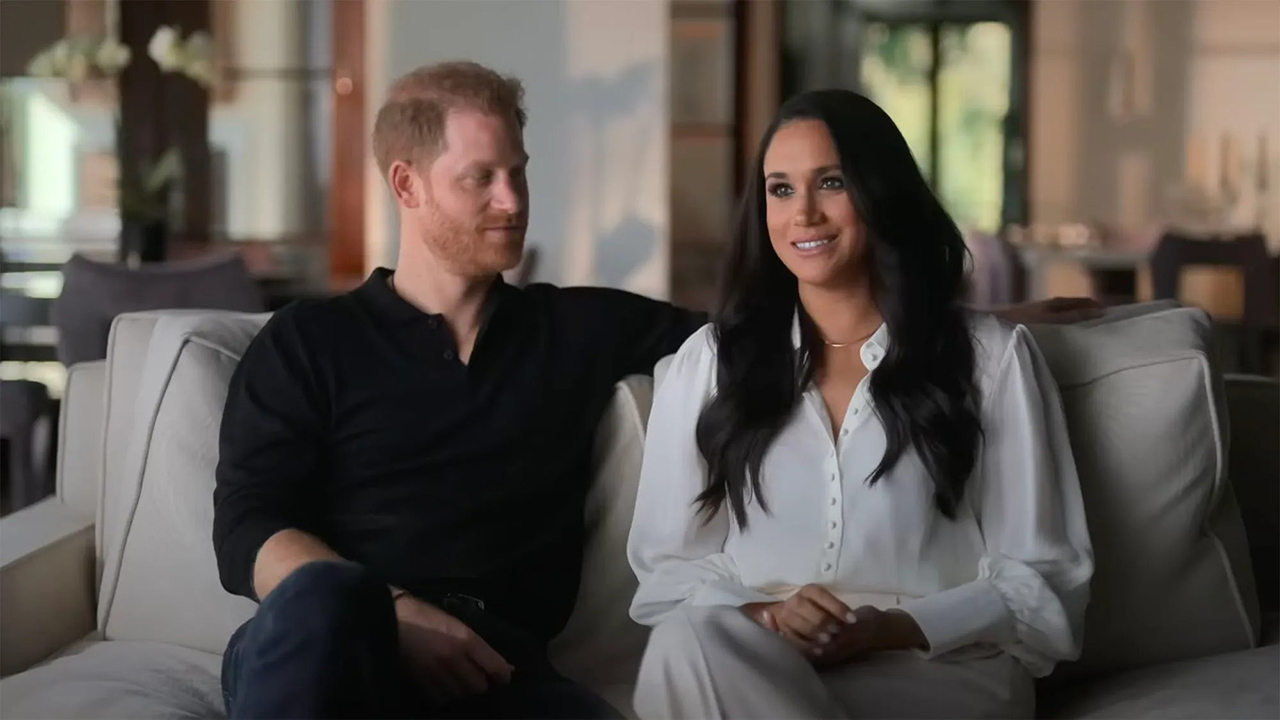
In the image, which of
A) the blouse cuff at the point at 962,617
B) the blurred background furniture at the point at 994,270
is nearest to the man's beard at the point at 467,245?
the blouse cuff at the point at 962,617

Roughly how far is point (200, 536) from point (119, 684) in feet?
0.73

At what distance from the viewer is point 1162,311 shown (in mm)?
1910

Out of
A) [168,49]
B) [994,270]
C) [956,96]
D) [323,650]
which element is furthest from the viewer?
[956,96]

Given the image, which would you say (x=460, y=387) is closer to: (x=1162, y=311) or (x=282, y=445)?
(x=282, y=445)

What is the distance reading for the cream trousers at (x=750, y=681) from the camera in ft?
4.21

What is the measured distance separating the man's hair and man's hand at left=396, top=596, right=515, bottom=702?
563mm

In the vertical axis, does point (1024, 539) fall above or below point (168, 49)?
below

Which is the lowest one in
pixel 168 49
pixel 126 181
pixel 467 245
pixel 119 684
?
pixel 119 684

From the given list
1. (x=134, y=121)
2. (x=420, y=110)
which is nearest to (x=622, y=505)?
(x=420, y=110)

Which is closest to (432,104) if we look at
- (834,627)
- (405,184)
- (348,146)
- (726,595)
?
(405,184)

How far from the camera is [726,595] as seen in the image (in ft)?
5.05

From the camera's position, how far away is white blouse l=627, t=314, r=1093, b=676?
4.96 ft

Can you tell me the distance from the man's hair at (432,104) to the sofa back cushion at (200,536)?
0.36 meters

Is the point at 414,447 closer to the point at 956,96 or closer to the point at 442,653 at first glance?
the point at 442,653
